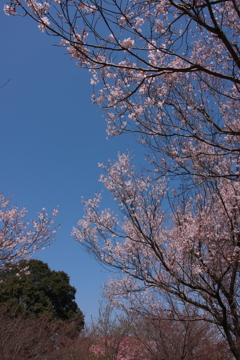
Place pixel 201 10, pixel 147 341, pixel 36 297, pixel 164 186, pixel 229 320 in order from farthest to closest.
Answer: pixel 36 297
pixel 147 341
pixel 164 186
pixel 229 320
pixel 201 10

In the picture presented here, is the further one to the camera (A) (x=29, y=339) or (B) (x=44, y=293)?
(B) (x=44, y=293)

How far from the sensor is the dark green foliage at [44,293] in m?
17.3

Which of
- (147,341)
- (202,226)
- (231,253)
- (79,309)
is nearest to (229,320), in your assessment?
(231,253)

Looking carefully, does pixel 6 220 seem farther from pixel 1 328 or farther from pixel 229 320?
pixel 229 320

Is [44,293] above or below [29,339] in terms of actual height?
above

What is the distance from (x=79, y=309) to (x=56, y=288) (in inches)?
91.6

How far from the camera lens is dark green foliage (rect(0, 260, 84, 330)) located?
17297 millimetres

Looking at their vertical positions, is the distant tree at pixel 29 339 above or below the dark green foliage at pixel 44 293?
below

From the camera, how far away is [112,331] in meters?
10.6

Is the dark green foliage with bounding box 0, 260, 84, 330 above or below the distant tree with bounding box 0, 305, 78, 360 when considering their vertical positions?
above

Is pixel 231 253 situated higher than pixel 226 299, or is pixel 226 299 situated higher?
pixel 231 253

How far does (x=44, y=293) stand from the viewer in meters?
19.0

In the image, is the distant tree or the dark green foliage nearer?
the distant tree

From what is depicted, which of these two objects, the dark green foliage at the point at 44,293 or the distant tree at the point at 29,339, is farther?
the dark green foliage at the point at 44,293
